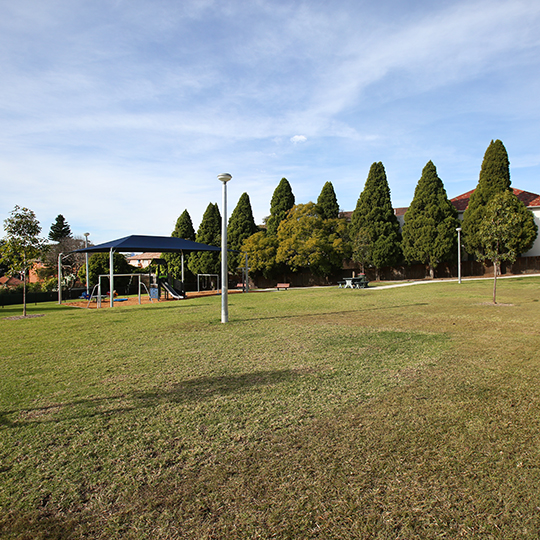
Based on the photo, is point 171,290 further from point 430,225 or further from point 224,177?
point 430,225

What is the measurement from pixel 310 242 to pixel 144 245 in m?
17.2

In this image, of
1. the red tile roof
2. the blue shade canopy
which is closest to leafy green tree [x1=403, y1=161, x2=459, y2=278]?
the red tile roof

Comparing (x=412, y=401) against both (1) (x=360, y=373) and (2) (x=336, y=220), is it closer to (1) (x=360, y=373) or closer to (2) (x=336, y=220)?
(1) (x=360, y=373)

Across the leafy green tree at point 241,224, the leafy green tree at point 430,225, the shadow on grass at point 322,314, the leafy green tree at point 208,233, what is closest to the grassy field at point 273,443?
A: the shadow on grass at point 322,314

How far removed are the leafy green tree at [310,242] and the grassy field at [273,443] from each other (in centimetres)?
2759

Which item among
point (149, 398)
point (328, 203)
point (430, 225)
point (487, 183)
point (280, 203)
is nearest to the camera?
point (149, 398)

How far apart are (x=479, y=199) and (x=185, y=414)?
3576 cm

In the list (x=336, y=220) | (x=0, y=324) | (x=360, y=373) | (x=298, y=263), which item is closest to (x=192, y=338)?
Answer: (x=360, y=373)

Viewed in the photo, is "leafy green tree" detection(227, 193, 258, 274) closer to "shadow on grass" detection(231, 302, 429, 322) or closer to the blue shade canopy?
the blue shade canopy

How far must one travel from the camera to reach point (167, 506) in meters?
2.29

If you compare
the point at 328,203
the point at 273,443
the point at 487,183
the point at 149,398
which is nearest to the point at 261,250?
the point at 328,203

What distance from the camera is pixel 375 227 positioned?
36.3 m

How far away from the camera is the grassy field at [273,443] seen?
85.1 inches

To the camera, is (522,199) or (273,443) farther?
(522,199)
